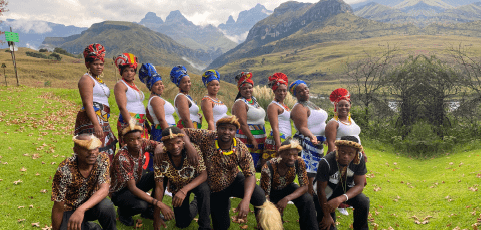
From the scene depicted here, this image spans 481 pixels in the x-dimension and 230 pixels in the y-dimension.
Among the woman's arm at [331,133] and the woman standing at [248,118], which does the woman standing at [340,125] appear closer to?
the woman's arm at [331,133]

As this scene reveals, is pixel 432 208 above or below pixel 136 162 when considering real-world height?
below

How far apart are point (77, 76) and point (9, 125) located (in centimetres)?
3802

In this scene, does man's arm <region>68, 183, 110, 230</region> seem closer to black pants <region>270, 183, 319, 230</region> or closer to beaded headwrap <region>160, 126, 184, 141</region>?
beaded headwrap <region>160, 126, 184, 141</region>

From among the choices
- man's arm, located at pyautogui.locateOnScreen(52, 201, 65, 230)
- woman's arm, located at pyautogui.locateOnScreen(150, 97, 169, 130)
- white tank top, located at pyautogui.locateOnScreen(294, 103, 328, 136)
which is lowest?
man's arm, located at pyautogui.locateOnScreen(52, 201, 65, 230)

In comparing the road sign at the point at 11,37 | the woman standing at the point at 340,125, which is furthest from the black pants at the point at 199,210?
the road sign at the point at 11,37

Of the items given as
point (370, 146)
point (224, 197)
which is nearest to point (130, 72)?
point (224, 197)

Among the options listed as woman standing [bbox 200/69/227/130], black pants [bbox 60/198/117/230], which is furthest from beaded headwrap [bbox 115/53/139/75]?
black pants [bbox 60/198/117/230]

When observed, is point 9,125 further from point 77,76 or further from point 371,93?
point 77,76

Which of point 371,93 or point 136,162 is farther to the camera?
point 371,93

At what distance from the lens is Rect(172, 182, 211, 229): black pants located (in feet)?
13.8

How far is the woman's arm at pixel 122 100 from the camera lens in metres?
4.63

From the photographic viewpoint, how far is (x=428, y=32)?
18075 cm

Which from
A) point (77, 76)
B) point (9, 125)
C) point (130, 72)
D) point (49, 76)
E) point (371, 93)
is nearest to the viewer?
point (130, 72)

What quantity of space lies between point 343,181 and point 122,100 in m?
4.06
